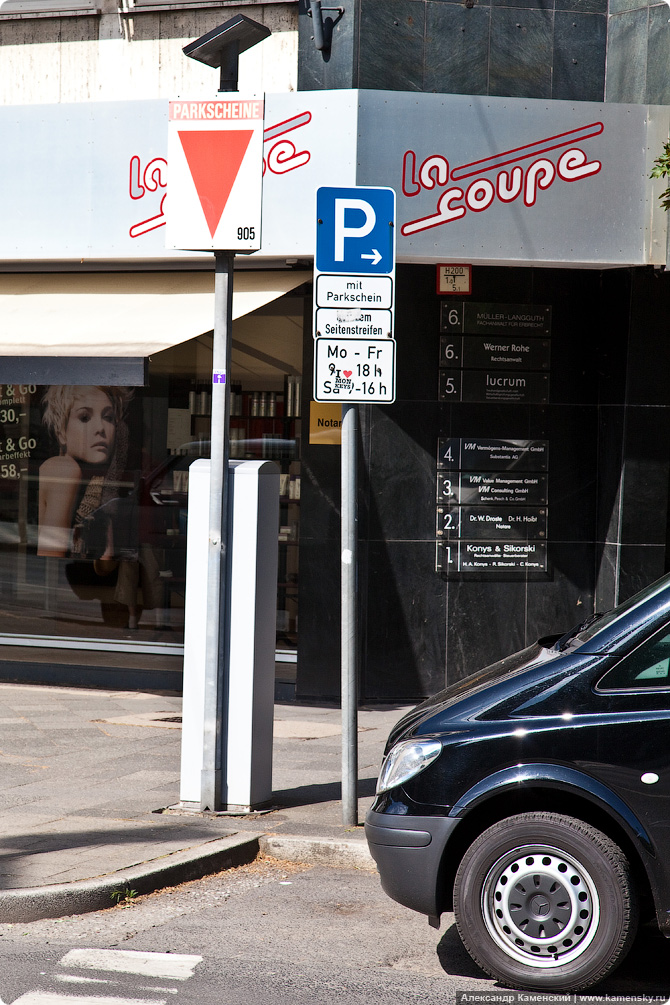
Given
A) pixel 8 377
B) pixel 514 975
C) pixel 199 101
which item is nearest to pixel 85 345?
pixel 8 377

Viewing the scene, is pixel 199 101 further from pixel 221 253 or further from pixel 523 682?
pixel 523 682

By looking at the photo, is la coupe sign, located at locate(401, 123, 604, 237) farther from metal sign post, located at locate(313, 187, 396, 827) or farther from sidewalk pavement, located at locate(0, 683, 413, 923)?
sidewalk pavement, located at locate(0, 683, 413, 923)

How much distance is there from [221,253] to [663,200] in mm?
4315

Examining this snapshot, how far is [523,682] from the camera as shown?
418 centimetres

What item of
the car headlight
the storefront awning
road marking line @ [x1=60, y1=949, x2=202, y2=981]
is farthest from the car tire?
the storefront awning

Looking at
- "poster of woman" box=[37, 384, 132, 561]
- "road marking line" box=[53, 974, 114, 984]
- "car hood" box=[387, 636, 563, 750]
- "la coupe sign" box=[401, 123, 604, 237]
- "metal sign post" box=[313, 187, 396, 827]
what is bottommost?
"road marking line" box=[53, 974, 114, 984]

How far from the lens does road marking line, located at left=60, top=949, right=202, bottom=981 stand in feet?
13.5

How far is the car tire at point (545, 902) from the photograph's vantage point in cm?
387

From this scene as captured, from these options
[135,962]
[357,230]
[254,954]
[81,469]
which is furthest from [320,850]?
[81,469]

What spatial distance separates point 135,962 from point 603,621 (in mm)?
2306

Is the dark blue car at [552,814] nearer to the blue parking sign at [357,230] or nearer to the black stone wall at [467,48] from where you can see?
the blue parking sign at [357,230]

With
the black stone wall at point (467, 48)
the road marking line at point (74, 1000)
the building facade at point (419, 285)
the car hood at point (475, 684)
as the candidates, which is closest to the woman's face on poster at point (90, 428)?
the building facade at point (419, 285)

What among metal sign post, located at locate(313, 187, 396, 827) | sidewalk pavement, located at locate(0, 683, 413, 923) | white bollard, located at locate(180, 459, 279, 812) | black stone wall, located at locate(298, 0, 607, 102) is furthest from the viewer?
black stone wall, located at locate(298, 0, 607, 102)

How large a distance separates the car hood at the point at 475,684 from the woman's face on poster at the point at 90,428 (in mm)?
6460
